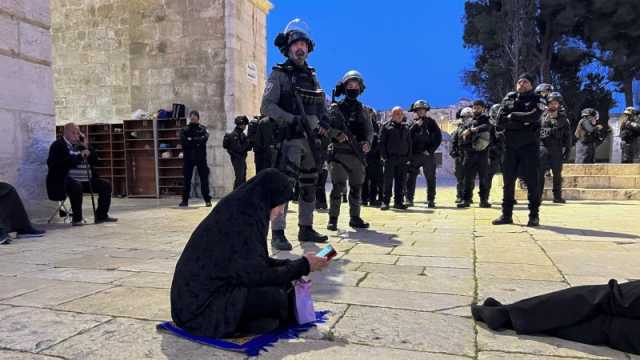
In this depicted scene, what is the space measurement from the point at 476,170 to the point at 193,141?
5.52 meters

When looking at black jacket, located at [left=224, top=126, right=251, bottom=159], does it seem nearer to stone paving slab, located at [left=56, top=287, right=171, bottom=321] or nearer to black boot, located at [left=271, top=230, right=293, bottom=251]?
black boot, located at [left=271, top=230, right=293, bottom=251]

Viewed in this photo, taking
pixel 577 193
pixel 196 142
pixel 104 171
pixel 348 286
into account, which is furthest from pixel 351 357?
pixel 104 171

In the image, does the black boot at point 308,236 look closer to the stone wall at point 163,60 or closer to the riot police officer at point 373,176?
the riot police officer at point 373,176

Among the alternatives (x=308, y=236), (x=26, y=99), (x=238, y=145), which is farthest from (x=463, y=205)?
(x=26, y=99)

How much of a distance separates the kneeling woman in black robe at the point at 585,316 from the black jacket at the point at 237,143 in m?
7.46

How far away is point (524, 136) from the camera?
607 centimetres

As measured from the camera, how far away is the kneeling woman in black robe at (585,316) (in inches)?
84.0

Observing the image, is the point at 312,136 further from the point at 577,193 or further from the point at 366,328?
the point at 577,193

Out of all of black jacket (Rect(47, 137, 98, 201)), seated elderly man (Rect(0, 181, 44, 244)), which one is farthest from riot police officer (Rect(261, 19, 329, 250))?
black jacket (Rect(47, 137, 98, 201))

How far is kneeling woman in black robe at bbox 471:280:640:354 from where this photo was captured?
2135 millimetres

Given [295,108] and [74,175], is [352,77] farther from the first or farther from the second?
[74,175]

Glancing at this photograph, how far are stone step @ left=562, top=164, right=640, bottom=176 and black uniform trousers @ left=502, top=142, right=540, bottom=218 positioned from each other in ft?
20.4

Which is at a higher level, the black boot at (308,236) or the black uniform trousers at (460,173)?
the black uniform trousers at (460,173)

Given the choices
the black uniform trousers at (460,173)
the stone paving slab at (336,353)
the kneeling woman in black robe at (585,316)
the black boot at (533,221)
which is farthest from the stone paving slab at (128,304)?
the black uniform trousers at (460,173)
